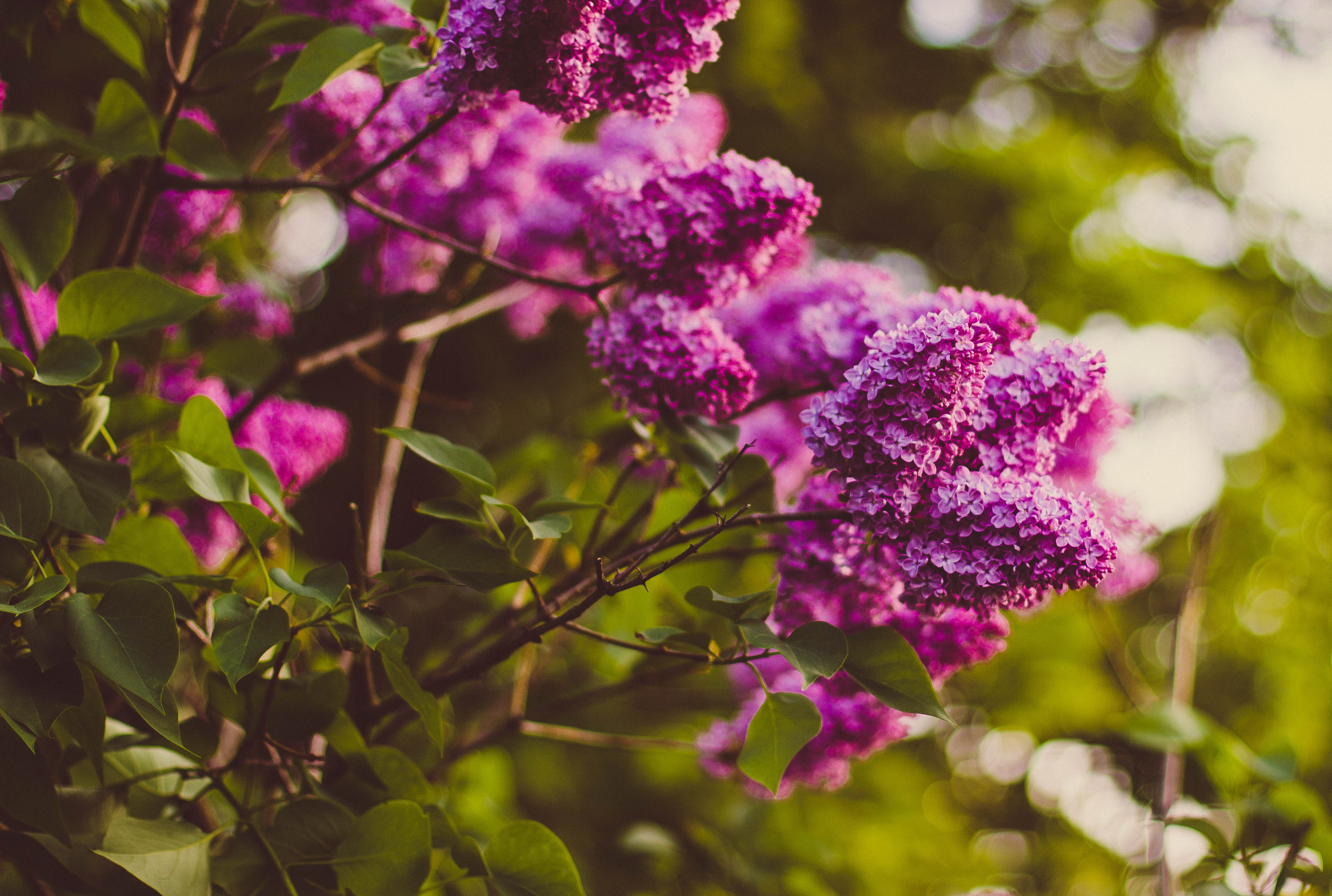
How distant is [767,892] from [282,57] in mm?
1701

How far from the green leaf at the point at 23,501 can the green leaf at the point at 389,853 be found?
0.39m

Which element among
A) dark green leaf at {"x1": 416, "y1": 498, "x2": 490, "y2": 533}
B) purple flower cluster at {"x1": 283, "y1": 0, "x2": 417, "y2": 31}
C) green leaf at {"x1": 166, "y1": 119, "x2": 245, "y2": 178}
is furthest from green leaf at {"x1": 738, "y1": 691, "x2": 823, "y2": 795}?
purple flower cluster at {"x1": 283, "y1": 0, "x2": 417, "y2": 31}

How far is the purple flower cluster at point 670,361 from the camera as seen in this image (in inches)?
38.3

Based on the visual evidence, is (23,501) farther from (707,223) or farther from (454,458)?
(707,223)

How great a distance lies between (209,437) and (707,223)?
0.60 metres

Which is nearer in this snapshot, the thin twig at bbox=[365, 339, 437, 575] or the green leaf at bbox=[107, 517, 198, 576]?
the green leaf at bbox=[107, 517, 198, 576]

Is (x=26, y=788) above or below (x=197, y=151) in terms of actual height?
below

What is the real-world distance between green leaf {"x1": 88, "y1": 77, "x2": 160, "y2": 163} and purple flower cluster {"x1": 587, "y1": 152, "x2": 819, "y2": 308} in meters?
0.53

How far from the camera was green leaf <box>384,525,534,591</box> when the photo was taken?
2.53 ft

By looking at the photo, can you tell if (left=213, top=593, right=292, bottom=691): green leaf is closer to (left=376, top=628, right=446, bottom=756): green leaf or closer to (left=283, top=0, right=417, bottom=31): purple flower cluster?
(left=376, top=628, right=446, bottom=756): green leaf

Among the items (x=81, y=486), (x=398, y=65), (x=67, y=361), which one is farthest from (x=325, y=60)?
(x=81, y=486)

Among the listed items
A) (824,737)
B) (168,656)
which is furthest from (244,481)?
(824,737)

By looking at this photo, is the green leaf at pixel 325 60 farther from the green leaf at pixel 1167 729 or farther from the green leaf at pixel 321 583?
the green leaf at pixel 1167 729

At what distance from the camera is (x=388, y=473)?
1484mm
